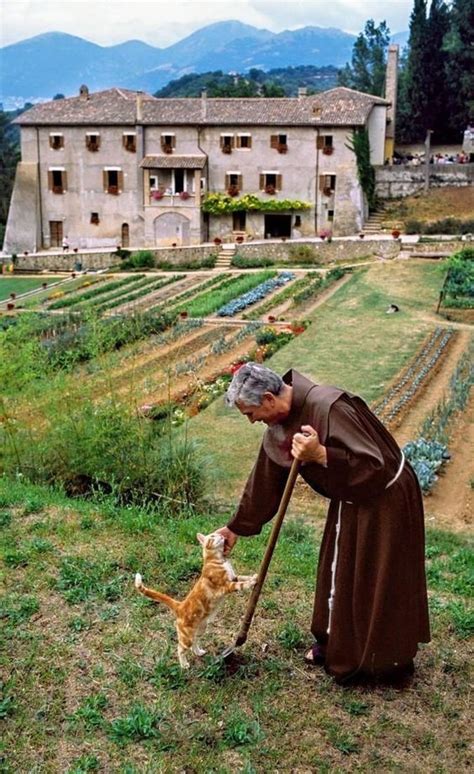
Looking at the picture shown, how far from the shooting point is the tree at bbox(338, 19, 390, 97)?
55062 mm

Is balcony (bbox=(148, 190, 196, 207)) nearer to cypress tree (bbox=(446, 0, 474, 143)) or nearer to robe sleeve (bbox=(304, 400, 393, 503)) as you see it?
cypress tree (bbox=(446, 0, 474, 143))

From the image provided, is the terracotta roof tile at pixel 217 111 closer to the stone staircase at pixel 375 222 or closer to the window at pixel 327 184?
the window at pixel 327 184

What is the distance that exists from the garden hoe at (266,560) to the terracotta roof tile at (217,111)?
3456 cm

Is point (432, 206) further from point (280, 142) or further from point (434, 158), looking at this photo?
point (280, 142)

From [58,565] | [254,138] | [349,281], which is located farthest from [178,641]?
[254,138]

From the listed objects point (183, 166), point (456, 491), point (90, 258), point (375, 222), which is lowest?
point (456, 491)

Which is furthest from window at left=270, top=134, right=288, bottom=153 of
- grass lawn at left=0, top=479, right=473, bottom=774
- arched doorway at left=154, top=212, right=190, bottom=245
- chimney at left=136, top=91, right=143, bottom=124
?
grass lawn at left=0, top=479, right=473, bottom=774

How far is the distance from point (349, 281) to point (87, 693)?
77.4 feet

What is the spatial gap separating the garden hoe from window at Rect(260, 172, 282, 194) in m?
34.7

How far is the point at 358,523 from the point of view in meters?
4.49

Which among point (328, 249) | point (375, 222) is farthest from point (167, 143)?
point (375, 222)

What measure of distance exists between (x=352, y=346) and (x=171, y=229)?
20.9 meters

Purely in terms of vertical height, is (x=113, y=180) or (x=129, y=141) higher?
(x=129, y=141)

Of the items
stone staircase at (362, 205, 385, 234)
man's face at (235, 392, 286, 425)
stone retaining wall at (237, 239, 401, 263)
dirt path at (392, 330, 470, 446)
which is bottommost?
dirt path at (392, 330, 470, 446)
